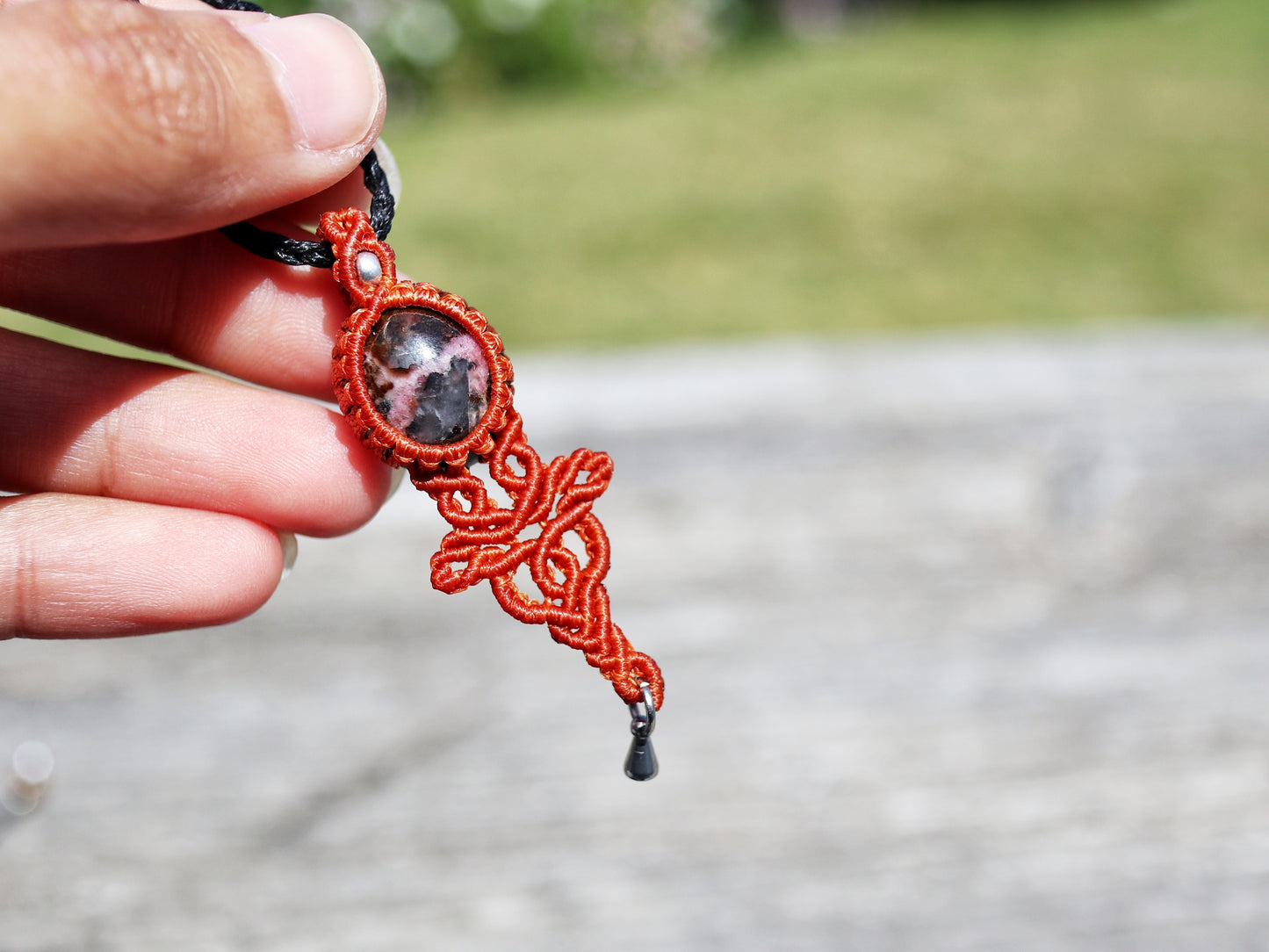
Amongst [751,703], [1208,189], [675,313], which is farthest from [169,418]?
[1208,189]

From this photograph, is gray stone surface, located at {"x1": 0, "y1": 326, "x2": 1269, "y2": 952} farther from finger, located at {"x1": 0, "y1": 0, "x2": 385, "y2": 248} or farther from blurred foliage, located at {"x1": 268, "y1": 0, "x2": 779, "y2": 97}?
blurred foliage, located at {"x1": 268, "y1": 0, "x2": 779, "y2": 97}

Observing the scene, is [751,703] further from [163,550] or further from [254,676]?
[163,550]

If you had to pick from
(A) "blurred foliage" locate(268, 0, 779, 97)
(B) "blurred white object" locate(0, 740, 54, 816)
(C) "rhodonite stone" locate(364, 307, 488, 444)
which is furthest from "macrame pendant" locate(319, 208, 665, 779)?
(A) "blurred foliage" locate(268, 0, 779, 97)

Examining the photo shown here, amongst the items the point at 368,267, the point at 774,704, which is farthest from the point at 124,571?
the point at 774,704

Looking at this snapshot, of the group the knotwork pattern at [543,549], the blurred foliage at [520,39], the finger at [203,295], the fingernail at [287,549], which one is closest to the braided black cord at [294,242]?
the finger at [203,295]

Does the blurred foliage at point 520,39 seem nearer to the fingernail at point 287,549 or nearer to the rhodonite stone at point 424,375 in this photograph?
the fingernail at point 287,549

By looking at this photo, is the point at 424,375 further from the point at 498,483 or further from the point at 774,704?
A: the point at 774,704
